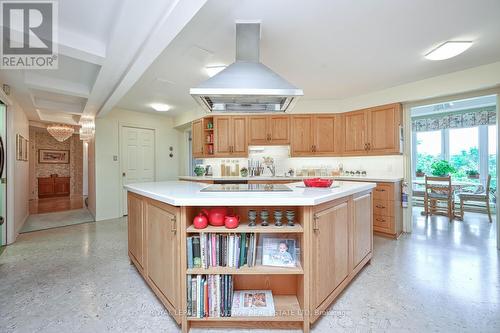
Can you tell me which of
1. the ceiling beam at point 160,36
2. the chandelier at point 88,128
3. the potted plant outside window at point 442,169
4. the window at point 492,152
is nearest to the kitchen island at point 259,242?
the ceiling beam at point 160,36

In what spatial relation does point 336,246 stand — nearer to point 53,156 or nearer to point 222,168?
point 222,168

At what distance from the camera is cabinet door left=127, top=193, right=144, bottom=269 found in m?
2.13

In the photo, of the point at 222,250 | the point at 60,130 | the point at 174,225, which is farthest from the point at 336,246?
the point at 60,130

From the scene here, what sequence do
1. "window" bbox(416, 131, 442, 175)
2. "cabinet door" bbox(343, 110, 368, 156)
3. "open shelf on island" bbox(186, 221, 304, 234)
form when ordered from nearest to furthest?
1. "open shelf on island" bbox(186, 221, 304, 234)
2. "cabinet door" bbox(343, 110, 368, 156)
3. "window" bbox(416, 131, 442, 175)

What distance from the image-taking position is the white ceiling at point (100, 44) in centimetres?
172

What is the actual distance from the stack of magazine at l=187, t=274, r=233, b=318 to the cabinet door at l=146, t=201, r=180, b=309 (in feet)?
0.37

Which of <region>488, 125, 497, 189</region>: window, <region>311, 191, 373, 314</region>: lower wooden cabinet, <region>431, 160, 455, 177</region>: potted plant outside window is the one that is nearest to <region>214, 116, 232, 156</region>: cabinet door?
<region>311, 191, 373, 314</region>: lower wooden cabinet

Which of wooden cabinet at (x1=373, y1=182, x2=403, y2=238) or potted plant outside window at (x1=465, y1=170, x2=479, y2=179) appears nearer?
wooden cabinet at (x1=373, y1=182, x2=403, y2=238)

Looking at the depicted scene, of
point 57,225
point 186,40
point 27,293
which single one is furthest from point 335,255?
point 57,225

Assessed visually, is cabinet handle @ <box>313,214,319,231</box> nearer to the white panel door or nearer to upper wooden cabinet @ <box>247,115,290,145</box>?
upper wooden cabinet @ <box>247,115,290,145</box>

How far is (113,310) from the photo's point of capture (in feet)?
5.80

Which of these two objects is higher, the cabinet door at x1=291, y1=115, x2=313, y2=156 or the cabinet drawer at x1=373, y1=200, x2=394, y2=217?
the cabinet door at x1=291, y1=115, x2=313, y2=156

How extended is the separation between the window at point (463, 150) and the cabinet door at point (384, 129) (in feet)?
11.3

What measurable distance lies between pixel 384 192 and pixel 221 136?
3124mm
